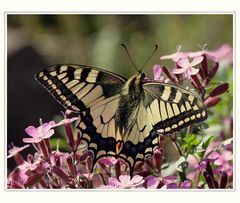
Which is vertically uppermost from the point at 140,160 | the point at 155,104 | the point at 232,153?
the point at 155,104

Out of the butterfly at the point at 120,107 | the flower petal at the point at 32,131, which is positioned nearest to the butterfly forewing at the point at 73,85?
the butterfly at the point at 120,107

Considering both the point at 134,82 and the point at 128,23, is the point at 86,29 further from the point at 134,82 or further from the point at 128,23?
the point at 134,82

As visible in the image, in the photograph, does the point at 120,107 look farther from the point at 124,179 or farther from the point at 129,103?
the point at 124,179

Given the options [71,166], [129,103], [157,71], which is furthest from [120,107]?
[71,166]

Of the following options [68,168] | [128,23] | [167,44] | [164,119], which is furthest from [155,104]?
[128,23]

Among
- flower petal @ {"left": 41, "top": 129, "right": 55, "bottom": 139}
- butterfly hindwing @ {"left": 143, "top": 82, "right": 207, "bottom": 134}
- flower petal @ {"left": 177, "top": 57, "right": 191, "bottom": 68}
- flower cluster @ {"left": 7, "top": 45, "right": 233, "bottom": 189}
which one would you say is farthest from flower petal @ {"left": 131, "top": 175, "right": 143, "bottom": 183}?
flower petal @ {"left": 177, "top": 57, "right": 191, "bottom": 68}
